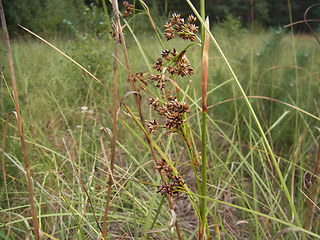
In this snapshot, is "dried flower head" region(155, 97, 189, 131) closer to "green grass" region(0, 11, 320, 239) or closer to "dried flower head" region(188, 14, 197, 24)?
"dried flower head" region(188, 14, 197, 24)

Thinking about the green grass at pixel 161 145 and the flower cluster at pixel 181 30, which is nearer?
the flower cluster at pixel 181 30

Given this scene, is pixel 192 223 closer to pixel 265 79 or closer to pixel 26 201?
pixel 26 201

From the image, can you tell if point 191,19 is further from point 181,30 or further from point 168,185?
point 168,185

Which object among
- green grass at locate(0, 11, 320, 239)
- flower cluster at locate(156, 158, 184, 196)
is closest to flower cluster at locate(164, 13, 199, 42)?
flower cluster at locate(156, 158, 184, 196)

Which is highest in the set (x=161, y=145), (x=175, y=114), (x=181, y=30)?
(x=181, y=30)

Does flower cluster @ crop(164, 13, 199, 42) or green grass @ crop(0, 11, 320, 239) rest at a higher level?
flower cluster @ crop(164, 13, 199, 42)

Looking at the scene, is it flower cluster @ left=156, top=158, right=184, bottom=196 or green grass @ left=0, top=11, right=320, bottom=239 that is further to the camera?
green grass @ left=0, top=11, right=320, bottom=239

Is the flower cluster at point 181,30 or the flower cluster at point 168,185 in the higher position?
the flower cluster at point 181,30

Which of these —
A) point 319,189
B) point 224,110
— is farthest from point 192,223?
point 224,110

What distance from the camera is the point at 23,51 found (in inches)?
72.0

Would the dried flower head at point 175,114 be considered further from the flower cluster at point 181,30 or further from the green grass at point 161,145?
the green grass at point 161,145

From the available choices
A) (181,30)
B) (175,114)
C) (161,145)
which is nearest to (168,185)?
(175,114)

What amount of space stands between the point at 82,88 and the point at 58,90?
0.54ft

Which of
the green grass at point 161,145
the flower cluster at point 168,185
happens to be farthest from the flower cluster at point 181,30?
the green grass at point 161,145
